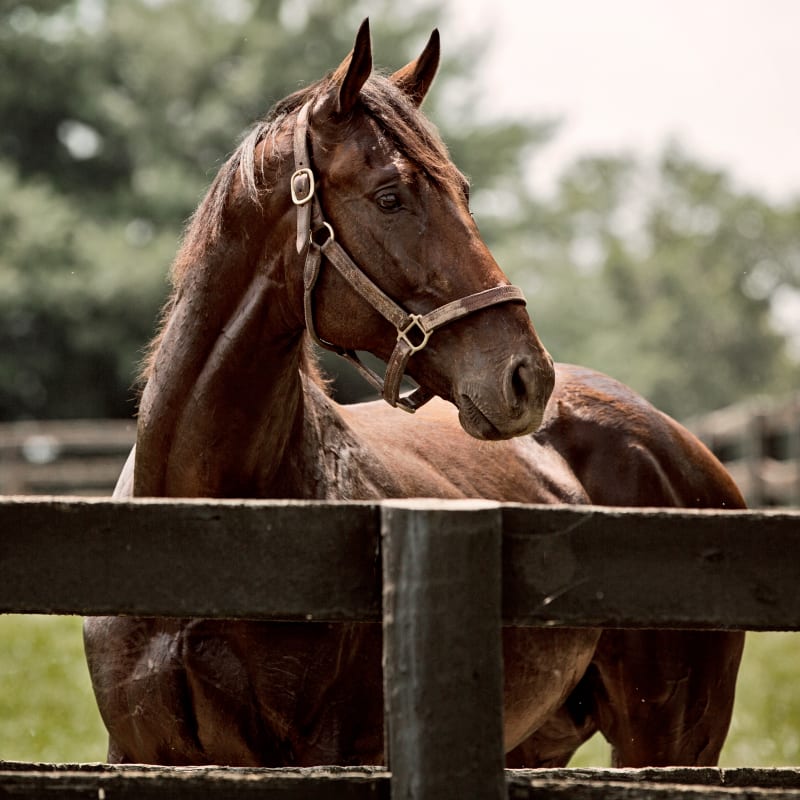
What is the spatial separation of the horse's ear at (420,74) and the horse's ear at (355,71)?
14.3 inches

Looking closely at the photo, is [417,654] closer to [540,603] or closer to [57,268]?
[540,603]

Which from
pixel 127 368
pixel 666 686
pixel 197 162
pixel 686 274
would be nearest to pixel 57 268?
pixel 127 368

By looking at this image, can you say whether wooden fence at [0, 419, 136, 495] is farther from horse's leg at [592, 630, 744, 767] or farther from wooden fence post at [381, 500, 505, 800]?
wooden fence post at [381, 500, 505, 800]

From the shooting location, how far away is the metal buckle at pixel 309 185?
319 cm

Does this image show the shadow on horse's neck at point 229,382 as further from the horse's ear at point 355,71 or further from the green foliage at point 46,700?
the green foliage at point 46,700

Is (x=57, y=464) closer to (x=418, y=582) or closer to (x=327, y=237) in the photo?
(x=327, y=237)

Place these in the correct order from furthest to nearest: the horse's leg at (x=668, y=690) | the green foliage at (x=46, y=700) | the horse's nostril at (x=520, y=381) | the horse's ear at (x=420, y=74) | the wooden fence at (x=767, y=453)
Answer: the wooden fence at (x=767, y=453) → the green foliage at (x=46, y=700) → the horse's leg at (x=668, y=690) → the horse's ear at (x=420, y=74) → the horse's nostril at (x=520, y=381)

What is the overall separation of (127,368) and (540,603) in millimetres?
23491

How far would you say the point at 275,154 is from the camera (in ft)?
11.0

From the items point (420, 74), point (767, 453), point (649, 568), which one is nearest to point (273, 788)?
point (649, 568)

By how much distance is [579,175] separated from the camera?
6969cm

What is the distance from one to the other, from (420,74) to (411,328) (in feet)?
3.31

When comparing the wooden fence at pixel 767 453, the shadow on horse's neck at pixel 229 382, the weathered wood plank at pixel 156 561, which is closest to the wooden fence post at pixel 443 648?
the weathered wood plank at pixel 156 561

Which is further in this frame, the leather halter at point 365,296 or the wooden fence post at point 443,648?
the leather halter at point 365,296
